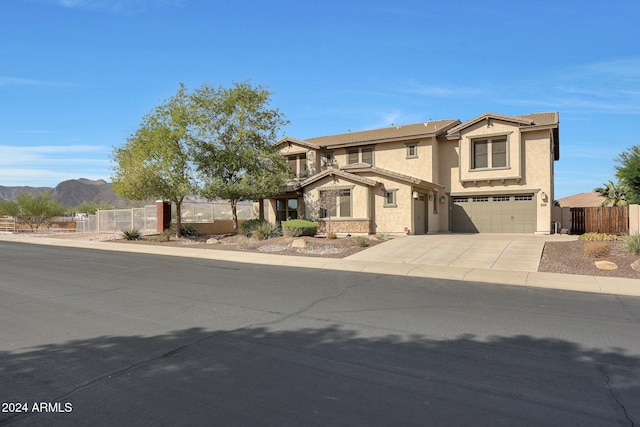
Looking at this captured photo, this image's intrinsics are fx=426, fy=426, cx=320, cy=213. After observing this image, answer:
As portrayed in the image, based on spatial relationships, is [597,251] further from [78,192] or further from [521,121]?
[78,192]

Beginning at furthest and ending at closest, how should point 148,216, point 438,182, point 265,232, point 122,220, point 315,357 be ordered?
1. point 122,220
2. point 148,216
3. point 438,182
4. point 265,232
5. point 315,357

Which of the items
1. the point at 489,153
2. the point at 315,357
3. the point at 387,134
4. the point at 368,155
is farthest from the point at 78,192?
the point at 315,357

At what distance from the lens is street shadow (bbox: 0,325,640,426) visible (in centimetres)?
369

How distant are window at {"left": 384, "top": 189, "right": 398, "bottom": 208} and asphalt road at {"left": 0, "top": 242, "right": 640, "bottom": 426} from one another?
14841mm

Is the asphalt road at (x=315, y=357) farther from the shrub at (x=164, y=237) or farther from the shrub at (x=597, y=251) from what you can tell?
the shrub at (x=164, y=237)

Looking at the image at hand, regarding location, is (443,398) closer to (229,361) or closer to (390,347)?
(390,347)

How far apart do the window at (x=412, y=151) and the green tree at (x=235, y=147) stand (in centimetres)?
825

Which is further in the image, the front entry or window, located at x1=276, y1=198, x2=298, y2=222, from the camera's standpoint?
window, located at x1=276, y1=198, x2=298, y2=222

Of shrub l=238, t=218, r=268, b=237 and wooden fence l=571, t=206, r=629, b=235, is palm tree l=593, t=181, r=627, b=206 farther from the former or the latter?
shrub l=238, t=218, r=268, b=237

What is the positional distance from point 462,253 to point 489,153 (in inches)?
463

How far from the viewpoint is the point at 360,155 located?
29.4m

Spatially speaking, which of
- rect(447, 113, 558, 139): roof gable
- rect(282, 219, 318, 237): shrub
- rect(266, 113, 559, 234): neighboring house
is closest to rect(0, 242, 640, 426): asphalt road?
rect(282, 219, 318, 237): shrub

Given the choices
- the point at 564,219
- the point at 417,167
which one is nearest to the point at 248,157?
the point at 417,167

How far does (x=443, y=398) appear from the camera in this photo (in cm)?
404
